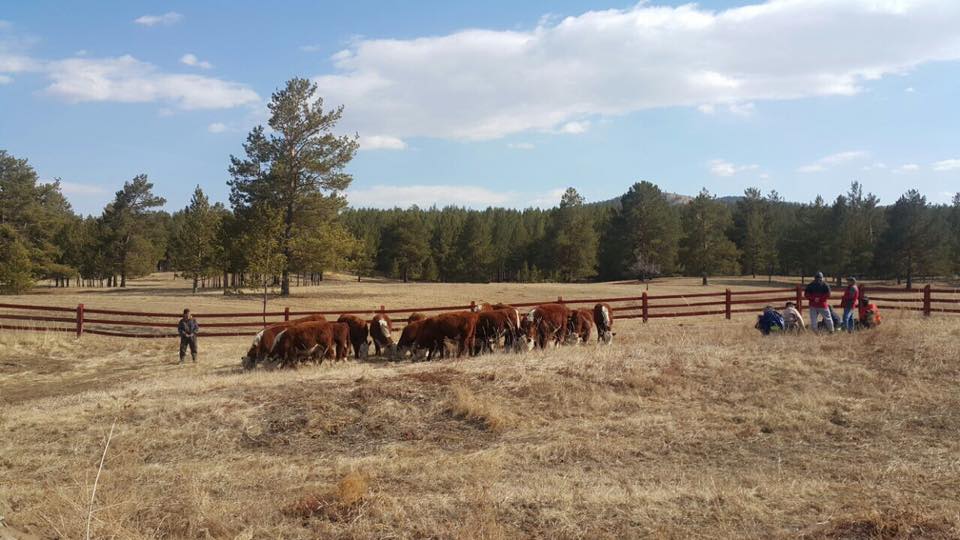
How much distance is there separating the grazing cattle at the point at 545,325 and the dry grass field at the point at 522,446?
1143mm

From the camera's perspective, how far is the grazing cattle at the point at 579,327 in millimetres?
16891

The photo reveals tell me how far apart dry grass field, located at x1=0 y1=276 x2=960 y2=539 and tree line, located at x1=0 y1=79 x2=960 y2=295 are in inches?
705

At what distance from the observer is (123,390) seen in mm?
12438

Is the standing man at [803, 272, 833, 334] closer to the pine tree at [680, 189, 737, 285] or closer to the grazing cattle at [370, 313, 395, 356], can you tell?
the grazing cattle at [370, 313, 395, 356]

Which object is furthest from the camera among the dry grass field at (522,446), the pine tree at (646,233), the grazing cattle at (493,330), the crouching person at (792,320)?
the pine tree at (646,233)

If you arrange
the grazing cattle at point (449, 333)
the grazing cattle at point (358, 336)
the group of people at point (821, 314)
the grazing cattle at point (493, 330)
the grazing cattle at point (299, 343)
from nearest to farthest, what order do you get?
the grazing cattle at point (299, 343), the grazing cattle at point (449, 333), the grazing cattle at point (493, 330), the group of people at point (821, 314), the grazing cattle at point (358, 336)

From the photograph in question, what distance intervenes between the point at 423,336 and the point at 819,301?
32.1 ft

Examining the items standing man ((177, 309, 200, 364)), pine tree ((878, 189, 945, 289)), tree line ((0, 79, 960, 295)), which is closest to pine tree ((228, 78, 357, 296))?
tree line ((0, 79, 960, 295))

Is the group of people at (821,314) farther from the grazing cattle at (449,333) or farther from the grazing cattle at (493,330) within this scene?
the grazing cattle at (449,333)

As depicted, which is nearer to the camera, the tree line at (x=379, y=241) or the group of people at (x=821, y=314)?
the group of people at (x=821, y=314)

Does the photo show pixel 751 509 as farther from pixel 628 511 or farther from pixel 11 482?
pixel 11 482

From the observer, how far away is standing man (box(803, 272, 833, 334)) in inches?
611

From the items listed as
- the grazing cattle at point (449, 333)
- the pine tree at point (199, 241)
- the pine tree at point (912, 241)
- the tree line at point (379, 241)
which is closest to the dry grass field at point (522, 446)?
the grazing cattle at point (449, 333)

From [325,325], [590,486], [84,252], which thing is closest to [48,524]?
[590,486]
